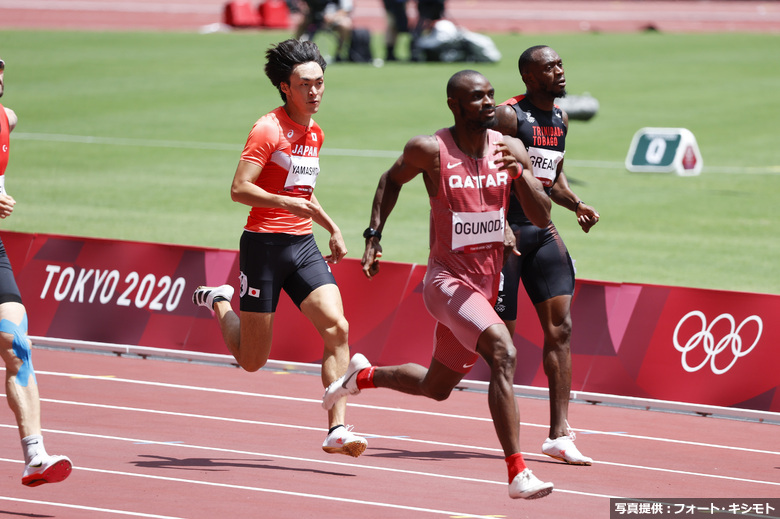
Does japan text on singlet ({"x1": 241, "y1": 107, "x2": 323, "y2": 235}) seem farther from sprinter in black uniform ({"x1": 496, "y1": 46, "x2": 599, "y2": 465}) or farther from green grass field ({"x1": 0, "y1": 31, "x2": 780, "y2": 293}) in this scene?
green grass field ({"x1": 0, "y1": 31, "x2": 780, "y2": 293})

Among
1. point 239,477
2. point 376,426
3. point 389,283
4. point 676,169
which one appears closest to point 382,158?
point 676,169

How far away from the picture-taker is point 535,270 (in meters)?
8.98

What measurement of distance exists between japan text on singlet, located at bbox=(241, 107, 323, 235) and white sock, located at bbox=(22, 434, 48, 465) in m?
2.05

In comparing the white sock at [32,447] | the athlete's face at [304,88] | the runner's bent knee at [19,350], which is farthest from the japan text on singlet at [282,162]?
the white sock at [32,447]

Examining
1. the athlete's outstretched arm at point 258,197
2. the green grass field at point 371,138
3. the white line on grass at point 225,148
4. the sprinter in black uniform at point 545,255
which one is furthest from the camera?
the white line on grass at point 225,148

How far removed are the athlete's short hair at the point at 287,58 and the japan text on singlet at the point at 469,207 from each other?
4.42ft

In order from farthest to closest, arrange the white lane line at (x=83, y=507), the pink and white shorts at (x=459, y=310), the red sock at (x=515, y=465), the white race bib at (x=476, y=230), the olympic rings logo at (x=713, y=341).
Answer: the olympic rings logo at (x=713, y=341) → the white race bib at (x=476, y=230) → the pink and white shorts at (x=459, y=310) → the white lane line at (x=83, y=507) → the red sock at (x=515, y=465)

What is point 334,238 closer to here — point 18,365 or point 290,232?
point 290,232

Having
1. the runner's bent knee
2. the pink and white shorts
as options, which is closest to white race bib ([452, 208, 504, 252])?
the pink and white shorts

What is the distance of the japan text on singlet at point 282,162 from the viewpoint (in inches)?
338

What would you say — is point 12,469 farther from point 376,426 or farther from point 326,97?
point 326,97

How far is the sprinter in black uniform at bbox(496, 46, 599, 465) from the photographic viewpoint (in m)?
8.93

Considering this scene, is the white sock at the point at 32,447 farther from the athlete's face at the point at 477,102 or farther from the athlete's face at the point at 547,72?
the athlete's face at the point at 547,72

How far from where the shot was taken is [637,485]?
27.3ft
